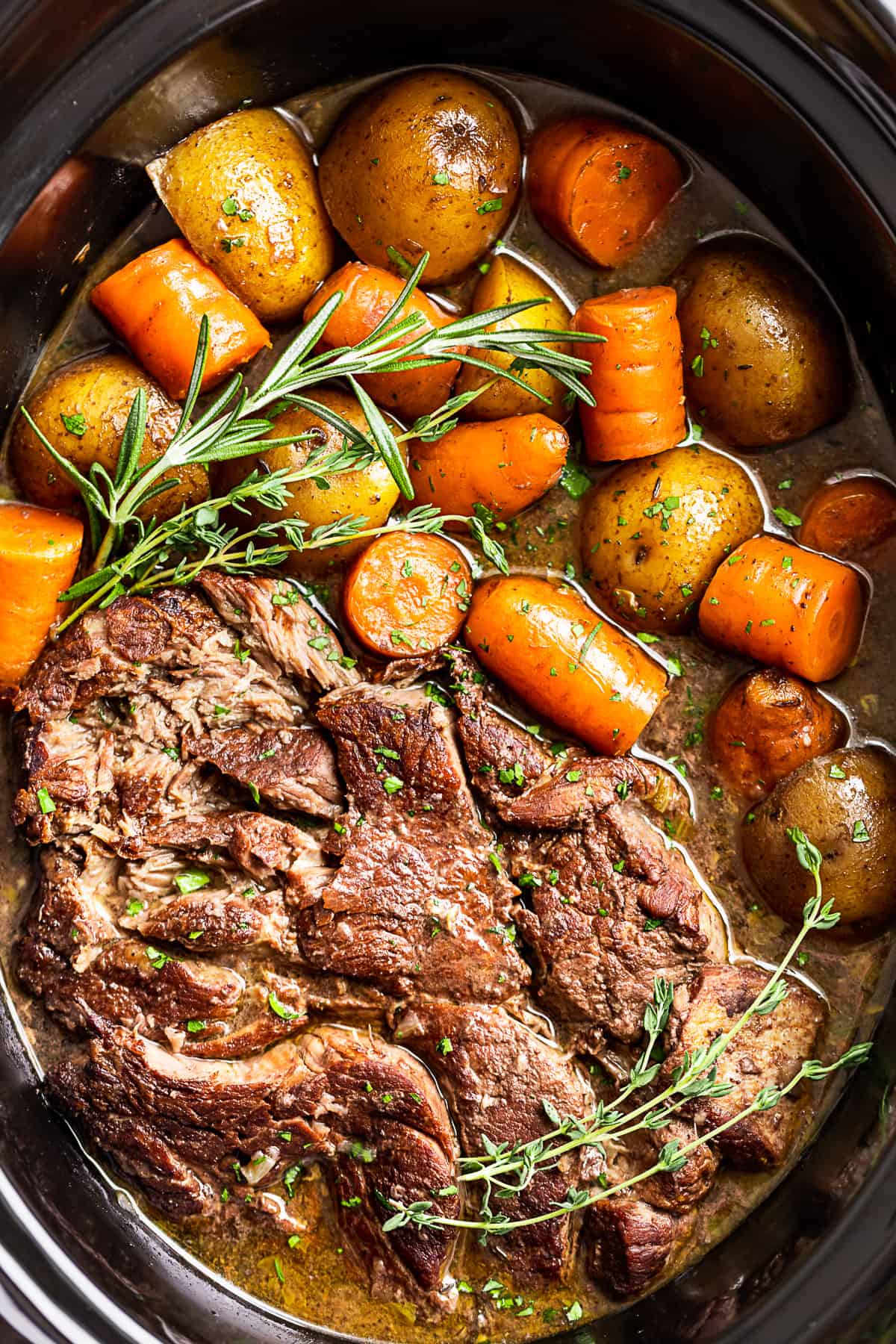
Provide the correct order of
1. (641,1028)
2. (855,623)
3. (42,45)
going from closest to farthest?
(42,45), (641,1028), (855,623)

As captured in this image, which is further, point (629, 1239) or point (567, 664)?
point (567, 664)

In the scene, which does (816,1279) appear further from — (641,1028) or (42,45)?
(42,45)

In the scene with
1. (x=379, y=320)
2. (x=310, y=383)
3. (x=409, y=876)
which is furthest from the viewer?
(x=379, y=320)

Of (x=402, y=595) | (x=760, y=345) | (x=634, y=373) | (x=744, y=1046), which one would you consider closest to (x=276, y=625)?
(x=402, y=595)

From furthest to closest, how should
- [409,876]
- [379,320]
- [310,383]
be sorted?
[379,320]
[409,876]
[310,383]

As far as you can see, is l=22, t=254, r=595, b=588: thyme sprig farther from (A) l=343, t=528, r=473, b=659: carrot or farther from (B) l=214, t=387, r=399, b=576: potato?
(A) l=343, t=528, r=473, b=659: carrot

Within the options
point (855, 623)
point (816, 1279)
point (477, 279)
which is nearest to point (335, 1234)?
point (816, 1279)

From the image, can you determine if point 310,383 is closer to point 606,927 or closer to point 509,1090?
point 606,927
